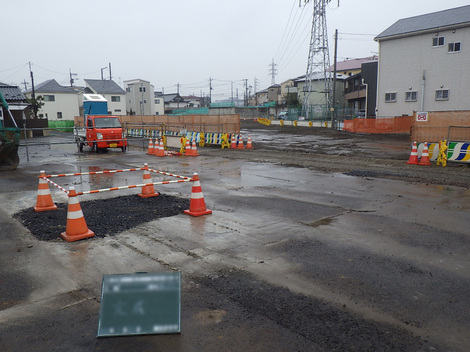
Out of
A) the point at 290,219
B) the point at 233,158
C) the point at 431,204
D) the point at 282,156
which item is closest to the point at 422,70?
the point at 282,156

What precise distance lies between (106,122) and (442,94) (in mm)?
27250

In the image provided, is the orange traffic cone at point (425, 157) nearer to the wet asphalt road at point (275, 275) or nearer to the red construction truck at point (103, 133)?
the wet asphalt road at point (275, 275)

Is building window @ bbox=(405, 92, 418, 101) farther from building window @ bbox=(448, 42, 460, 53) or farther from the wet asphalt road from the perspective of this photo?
the wet asphalt road

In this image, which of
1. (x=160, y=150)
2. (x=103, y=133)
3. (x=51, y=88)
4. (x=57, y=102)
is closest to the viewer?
(x=160, y=150)

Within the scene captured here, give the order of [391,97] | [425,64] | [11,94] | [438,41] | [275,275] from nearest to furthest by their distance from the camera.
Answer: [275,275] < [438,41] < [425,64] < [391,97] < [11,94]

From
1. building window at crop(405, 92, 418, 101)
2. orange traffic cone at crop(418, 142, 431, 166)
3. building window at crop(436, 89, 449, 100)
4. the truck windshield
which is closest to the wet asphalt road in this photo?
orange traffic cone at crop(418, 142, 431, 166)

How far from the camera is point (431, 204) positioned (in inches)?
357

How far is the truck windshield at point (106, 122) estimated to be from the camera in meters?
22.1

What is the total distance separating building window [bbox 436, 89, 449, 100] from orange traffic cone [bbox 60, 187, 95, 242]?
1302 inches

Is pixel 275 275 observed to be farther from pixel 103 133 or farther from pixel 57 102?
pixel 57 102

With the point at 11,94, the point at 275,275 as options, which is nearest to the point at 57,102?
the point at 11,94

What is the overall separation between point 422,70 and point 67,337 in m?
36.1

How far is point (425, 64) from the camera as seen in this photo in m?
32.9

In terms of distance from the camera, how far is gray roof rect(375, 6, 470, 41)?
30922 mm
